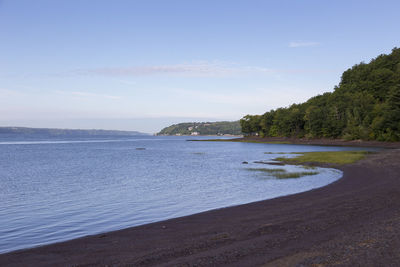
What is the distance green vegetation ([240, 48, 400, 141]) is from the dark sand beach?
106m

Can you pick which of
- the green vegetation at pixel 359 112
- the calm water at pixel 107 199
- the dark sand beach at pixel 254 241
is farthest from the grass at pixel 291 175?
the green vegetation at pixel 359 112

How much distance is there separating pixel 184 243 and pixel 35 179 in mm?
34816

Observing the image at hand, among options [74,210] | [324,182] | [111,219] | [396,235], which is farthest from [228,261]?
[324,182]

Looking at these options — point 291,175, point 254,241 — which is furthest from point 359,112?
point 254,241

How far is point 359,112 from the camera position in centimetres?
13950

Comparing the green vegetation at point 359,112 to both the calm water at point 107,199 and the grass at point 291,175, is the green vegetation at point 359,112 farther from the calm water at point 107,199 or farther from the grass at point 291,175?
the calm water at point 107,199

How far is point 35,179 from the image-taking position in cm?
4294

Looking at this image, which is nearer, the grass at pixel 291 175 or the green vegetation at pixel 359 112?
the grass at pixel 291 175

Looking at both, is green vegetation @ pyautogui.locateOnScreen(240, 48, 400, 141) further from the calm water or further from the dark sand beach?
the dark sand beach

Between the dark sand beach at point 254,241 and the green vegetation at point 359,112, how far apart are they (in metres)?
106

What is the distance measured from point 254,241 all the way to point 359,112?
141 metres

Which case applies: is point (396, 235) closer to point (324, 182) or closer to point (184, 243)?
point (184, 243)

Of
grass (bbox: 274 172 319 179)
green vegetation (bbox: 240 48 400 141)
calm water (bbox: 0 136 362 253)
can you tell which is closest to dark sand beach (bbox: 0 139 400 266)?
calm water (bbox: 0 136 362 253)

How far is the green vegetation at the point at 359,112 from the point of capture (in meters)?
115
